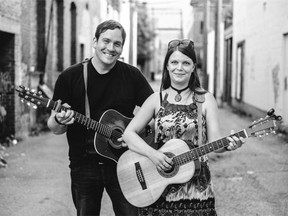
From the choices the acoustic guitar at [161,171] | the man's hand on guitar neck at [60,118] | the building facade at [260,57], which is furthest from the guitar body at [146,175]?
the building facade at [260,57]

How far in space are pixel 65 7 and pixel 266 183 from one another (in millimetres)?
8978

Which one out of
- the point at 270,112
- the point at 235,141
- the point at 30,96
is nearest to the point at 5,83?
the point at 30,96

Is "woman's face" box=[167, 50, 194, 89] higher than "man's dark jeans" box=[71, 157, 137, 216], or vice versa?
"woman's face" box=[167, 50, 194, 89]

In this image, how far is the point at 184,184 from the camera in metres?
2.91

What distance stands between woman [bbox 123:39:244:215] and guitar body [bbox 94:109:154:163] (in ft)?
1.45

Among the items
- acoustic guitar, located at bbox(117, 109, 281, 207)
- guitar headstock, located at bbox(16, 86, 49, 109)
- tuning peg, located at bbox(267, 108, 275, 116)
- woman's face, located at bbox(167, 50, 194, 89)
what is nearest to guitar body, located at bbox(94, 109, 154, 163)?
acoustic guitar, located at bbox(117, 109, 281, 207)

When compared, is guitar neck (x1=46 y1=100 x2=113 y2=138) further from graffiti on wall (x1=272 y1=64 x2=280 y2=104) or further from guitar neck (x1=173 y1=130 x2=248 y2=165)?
graffiti on wall (x1=272 y1=64 x2=280 y2=104)

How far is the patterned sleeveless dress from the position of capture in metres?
2.86

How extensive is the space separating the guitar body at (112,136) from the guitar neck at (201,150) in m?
0.49

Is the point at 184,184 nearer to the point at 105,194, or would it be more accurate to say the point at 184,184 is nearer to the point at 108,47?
the point at 108,47

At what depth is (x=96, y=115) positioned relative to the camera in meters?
3.50

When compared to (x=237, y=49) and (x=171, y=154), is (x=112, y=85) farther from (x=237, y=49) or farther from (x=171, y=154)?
(x=237, y=49)

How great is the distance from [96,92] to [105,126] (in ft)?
0.87

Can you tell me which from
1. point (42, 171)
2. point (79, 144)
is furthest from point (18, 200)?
point (79, 144)
